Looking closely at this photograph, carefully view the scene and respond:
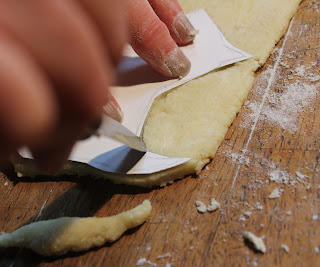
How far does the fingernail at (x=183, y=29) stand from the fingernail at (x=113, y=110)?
352 millimetres

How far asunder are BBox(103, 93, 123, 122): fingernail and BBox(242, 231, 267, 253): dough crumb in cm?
52

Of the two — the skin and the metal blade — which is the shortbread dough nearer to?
the metal blade

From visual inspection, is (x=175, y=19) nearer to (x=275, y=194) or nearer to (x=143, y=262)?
(x=275, y=194)

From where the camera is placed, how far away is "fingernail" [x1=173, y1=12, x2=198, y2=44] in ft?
3.91

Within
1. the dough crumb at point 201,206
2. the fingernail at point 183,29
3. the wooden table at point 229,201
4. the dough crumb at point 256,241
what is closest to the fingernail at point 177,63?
the fingernail at point 183,29

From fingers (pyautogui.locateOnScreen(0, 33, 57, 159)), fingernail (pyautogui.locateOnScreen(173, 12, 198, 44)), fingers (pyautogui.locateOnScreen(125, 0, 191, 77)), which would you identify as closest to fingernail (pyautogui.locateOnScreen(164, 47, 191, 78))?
fingers (pyautogui.locateOnScreen(125, 0, 191, 77))

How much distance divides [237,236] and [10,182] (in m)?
→ 0.76

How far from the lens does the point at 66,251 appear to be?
86cm

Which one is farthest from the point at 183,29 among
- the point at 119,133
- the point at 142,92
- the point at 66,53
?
the point at 66,53

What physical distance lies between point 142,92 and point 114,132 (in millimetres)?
419

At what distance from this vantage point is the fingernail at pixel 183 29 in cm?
119

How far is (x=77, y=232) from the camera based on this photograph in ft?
2.79

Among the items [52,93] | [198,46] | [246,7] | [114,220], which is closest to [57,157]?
[52,93]

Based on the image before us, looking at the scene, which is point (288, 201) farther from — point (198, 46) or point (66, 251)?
point (198, 46)
